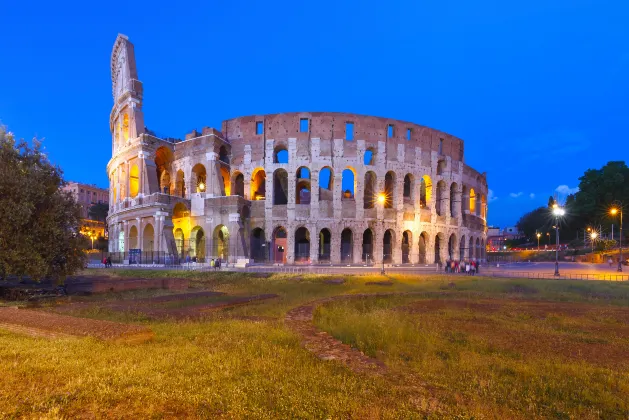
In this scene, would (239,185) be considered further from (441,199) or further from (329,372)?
(329,372)

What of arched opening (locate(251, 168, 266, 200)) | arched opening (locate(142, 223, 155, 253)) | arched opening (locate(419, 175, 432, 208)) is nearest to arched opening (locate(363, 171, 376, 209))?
arched opening (locate(419, 175, 432, 208))

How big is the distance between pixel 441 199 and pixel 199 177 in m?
29.8

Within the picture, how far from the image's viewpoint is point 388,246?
4141cm

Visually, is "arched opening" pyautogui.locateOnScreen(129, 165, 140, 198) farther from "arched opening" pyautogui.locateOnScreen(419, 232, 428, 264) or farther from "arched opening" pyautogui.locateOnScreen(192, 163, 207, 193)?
"arched opening" pyautogui.locateOnScreen(419, 232, 428, 264)

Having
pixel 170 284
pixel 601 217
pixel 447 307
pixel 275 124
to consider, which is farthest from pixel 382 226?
pixel 601 217

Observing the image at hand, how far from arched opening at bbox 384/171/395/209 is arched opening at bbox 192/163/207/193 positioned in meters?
20.7

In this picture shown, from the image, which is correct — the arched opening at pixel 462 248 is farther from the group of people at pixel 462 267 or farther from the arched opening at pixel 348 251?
the group of people at pixel 462 267

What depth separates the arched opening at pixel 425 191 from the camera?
1694 inches

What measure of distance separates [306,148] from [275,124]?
4286 millimetres

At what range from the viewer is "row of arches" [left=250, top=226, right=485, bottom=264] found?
38250 millimetres

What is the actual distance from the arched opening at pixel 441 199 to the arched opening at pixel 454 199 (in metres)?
2.28

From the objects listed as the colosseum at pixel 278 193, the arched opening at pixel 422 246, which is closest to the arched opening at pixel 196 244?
the colosseum at pixel 278 193

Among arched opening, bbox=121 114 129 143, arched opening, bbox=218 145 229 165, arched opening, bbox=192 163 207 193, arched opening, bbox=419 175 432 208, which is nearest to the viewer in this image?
arched opening, bbox=218 145 229 165

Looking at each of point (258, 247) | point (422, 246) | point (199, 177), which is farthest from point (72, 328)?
point (422, 246)
